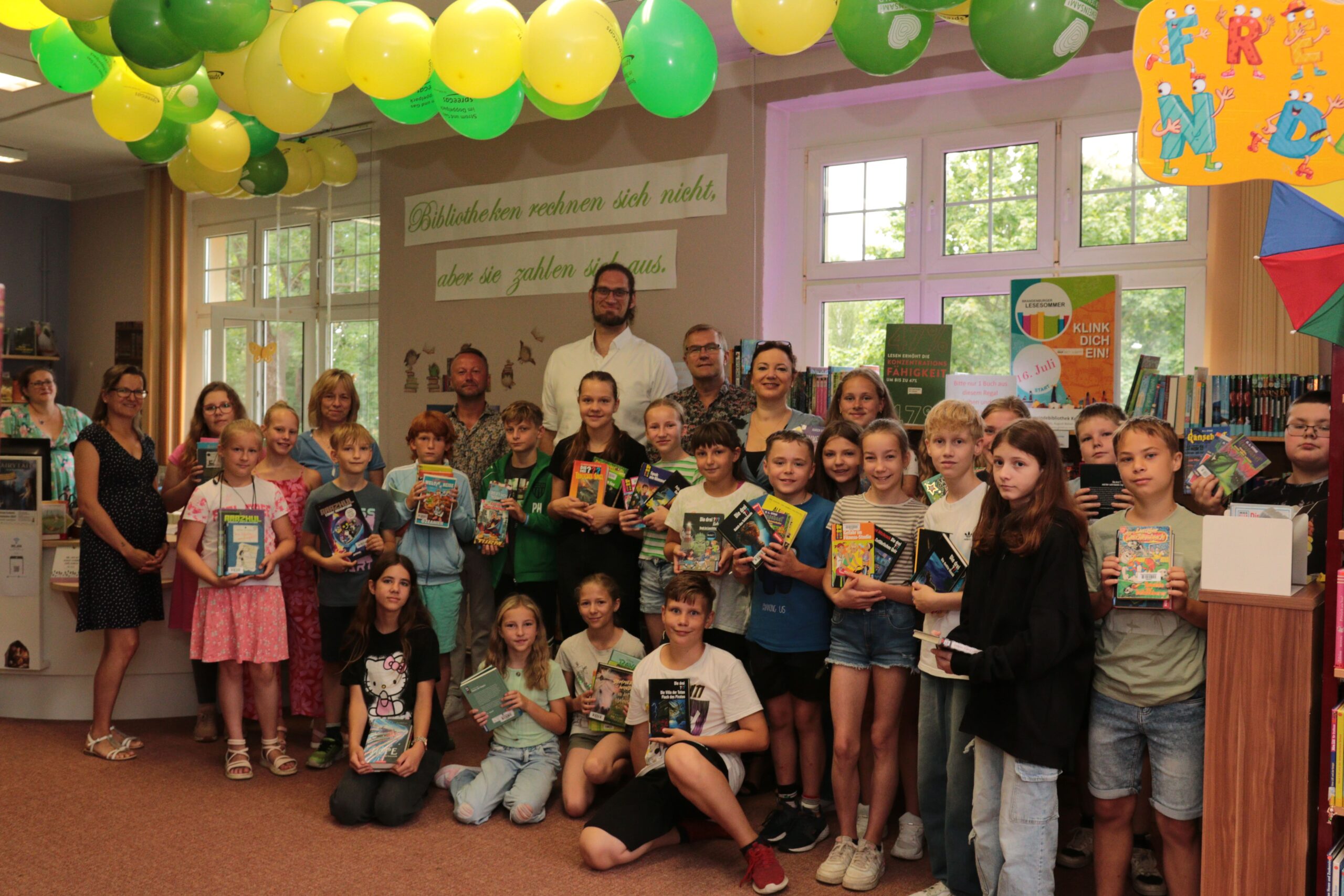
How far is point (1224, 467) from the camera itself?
2840 mm

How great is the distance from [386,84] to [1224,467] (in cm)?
276

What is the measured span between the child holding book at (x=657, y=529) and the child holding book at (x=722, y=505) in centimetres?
22

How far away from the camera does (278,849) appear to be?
3.07 metres

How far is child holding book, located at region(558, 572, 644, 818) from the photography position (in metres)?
3.37

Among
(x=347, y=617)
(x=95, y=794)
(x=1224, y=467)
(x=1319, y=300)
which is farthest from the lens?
(x=347, y=617)

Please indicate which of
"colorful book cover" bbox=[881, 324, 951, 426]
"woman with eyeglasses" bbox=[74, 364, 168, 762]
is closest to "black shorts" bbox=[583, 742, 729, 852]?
"colorful book cover" bbox=[881, 324, 951, 426]

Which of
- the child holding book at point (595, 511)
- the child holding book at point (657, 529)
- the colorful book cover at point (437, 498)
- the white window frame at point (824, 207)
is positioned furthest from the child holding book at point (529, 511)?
the white window frame at point (824, 207)

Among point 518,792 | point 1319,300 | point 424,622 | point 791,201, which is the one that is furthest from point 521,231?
point 1319,300

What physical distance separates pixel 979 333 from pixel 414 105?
9.07 ft

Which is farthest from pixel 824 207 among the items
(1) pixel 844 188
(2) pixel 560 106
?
(2) pixel 560 106

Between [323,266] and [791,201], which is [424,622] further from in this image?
[323,266]

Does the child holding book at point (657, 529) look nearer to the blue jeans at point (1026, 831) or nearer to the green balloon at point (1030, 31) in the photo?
the blue jeans at point (1026, 831)

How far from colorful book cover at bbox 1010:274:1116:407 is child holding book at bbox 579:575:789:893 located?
1.81 metres

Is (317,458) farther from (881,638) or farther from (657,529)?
(881,638)
